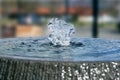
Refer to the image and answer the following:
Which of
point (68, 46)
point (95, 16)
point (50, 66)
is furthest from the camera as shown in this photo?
point (95, 16)

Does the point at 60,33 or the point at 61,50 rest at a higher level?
the point at 60,33

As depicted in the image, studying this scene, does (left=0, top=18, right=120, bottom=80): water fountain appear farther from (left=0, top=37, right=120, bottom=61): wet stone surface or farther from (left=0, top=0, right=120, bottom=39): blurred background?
(left=0, top=0, right=120, bottom=39): blurred background

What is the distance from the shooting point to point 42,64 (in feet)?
9.50

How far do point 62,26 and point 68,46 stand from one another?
0.17m

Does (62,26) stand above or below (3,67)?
above

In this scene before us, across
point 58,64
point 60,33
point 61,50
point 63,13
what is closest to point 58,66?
point 58,64

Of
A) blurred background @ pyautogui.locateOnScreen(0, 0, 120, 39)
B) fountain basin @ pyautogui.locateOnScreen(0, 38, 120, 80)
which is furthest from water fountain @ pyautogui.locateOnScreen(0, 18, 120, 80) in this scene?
blurred background @ pyautogui.locateOnScreen(0, 0, 120, 39)

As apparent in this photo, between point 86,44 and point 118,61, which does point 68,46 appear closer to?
point 86,44

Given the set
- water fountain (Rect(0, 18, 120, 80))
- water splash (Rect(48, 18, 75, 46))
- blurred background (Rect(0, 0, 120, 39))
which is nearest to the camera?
water fountain (Rect(0, 18, 120, 80))

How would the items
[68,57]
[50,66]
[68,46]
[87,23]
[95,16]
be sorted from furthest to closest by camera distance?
[87,23]
[95,16]
[68,46]
[68,57]
[50,66]

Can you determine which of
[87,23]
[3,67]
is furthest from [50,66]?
[87,23]

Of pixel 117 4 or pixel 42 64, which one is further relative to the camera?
pixel 117 4

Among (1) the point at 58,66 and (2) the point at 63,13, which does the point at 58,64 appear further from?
(2) the point at 63,13

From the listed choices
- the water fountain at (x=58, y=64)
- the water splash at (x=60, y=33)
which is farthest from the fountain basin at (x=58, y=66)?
the water splash at (x=60, y=33)
